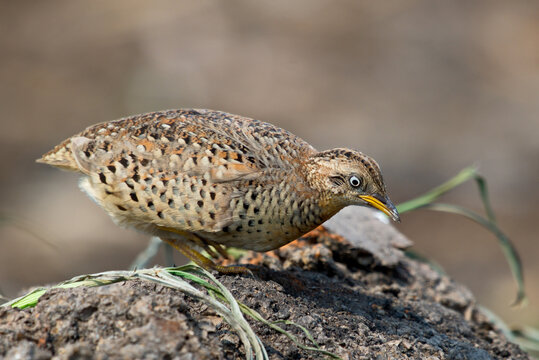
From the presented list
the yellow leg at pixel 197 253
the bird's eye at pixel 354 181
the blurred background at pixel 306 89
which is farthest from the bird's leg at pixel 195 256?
the blurred background at pixel 306 89

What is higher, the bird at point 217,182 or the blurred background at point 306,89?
the blurred background at point 306,89

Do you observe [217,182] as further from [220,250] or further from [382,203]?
[382,203]

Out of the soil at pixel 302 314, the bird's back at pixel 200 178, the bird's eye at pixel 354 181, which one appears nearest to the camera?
the soil at pixel 302 314

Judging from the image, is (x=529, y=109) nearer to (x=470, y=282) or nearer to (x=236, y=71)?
(x=470, y=282)

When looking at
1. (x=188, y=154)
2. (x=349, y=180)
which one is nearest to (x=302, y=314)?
(x=349, y=180)

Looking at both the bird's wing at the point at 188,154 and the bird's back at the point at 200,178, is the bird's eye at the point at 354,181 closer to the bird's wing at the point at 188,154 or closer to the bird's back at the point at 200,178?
the bird's back at the point at 200,178

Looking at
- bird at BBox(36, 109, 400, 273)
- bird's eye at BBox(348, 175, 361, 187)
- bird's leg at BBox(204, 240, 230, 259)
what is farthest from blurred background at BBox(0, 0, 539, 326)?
bird's eye at BBox(348, 175, 361, 187)
